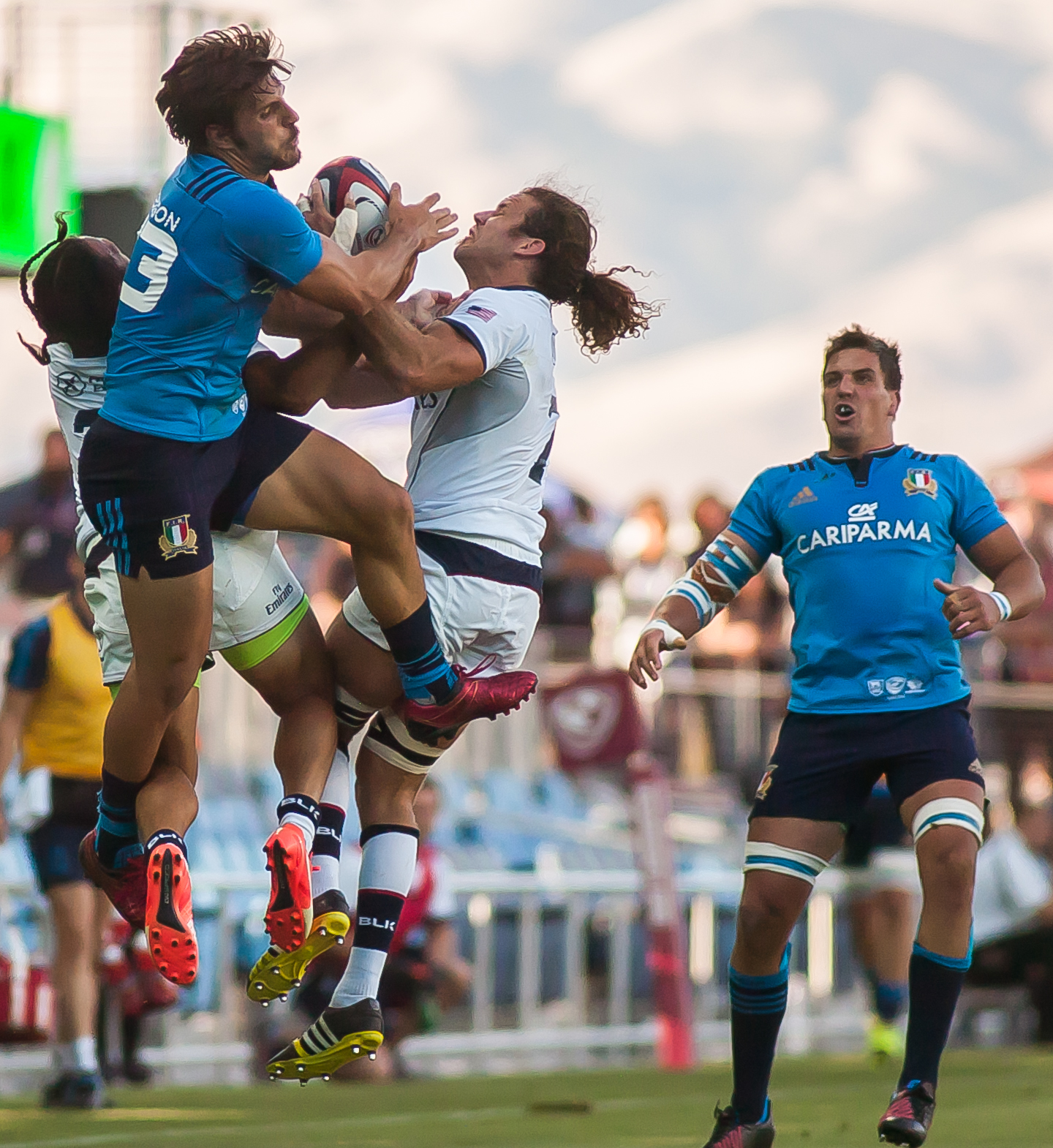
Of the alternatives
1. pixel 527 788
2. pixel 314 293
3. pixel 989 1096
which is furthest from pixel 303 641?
pixel 527 788

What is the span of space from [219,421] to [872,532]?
6.71ft

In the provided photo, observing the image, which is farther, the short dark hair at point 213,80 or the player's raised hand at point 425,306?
the player's raised hand at point 425,306

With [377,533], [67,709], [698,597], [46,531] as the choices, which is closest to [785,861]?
[698,597]

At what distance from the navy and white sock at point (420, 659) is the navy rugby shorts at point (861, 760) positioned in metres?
1.14

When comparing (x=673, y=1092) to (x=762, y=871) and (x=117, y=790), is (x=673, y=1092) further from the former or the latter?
(x=117, y=790)

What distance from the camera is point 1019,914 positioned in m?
12.8

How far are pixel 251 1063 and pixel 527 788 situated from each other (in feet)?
10.7

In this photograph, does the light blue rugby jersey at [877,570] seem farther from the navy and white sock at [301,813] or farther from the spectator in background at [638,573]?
the spectator in background at [638,573]

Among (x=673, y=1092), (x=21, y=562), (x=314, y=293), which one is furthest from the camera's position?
(x=21, y=562)

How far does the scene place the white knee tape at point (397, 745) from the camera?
18.5ft

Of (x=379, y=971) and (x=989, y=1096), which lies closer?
(x=379, y=971)

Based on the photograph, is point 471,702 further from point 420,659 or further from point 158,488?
point 158,488

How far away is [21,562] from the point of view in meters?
11.2

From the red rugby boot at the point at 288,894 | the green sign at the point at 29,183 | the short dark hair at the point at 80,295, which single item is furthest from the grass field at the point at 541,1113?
the green sign at the point at 29,183
